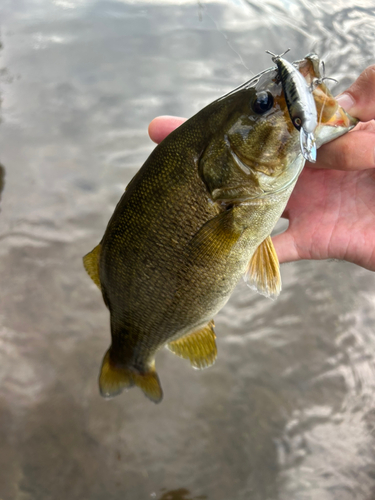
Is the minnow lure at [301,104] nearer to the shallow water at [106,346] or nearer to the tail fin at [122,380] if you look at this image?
the tail fin at [122,380]

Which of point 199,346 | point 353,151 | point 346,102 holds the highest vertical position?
point 346,102

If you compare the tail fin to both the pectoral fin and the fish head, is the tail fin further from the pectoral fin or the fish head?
the fish head

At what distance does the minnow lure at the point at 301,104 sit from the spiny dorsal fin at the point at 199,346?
1120 mm

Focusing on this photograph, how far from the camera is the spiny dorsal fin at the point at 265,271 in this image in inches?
72.1

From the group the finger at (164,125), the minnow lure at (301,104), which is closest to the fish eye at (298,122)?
the minnow lure at (301,104)

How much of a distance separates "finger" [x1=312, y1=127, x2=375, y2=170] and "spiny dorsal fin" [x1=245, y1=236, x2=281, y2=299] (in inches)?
20.1

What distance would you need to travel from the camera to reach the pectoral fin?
1.58 metres

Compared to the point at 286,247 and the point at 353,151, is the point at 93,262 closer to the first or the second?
the point at 286,247

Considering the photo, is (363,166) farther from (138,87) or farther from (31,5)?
(31,5)

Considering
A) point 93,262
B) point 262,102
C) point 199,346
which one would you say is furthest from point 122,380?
point 262,102

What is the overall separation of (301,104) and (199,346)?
4.43 ft

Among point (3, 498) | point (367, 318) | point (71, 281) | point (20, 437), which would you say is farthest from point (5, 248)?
point (367, 318)

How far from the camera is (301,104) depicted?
125cm

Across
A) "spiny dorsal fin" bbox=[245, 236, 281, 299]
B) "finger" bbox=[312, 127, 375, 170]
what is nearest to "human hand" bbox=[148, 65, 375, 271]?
"finger" bbox=[312, 127, 375, 170]
